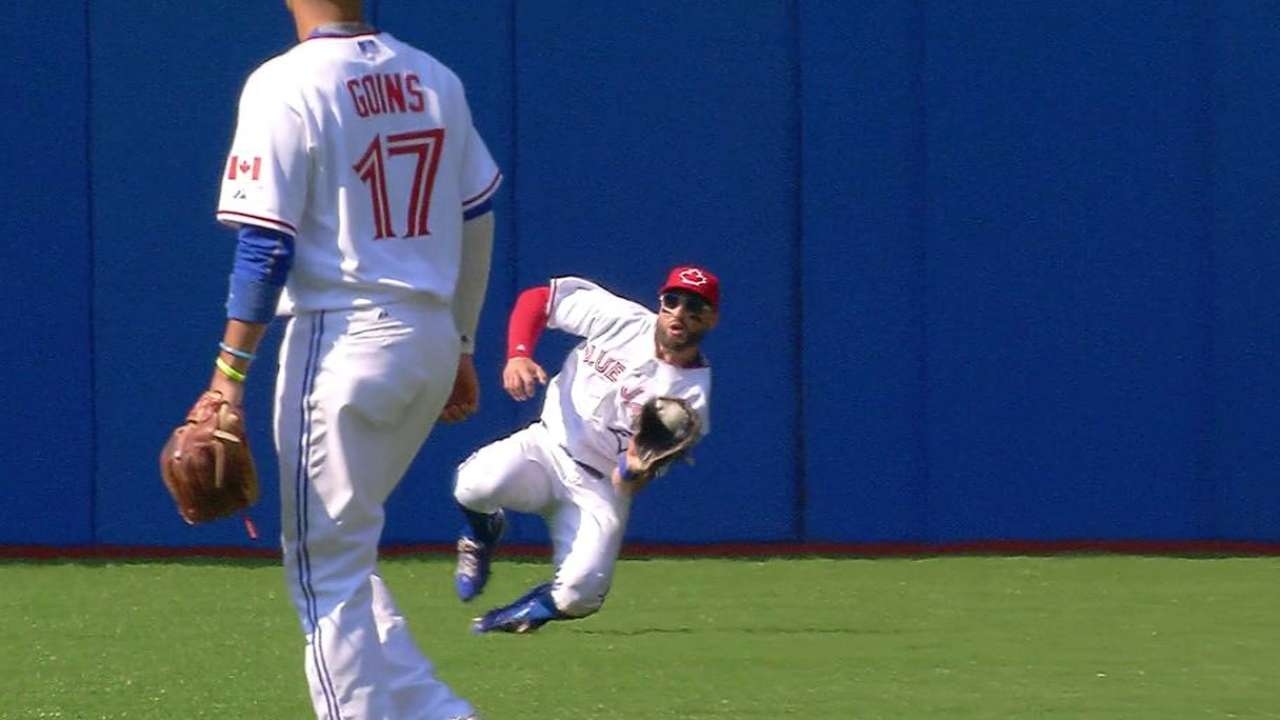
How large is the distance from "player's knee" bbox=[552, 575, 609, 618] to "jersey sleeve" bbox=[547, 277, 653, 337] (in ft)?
3.55

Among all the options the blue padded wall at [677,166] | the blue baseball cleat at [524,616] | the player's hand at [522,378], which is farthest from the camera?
the blue padded wall at [677,166]

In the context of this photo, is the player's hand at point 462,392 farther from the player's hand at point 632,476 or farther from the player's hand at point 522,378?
the player's hand at point 632,476

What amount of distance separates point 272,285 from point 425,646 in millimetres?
3502

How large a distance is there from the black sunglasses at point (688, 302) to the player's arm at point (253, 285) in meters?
3.86

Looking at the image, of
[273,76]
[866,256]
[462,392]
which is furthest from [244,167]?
[866,256]

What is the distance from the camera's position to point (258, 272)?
4.76m

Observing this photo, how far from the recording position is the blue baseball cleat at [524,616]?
8.27 metres

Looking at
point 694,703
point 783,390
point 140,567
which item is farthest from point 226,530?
point 694,703

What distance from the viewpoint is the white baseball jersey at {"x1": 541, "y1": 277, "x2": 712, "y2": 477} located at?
861 cm

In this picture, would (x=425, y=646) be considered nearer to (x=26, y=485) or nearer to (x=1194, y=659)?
(x=1194, y=659)

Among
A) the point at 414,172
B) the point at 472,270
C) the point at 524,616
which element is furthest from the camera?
the point at 524,616

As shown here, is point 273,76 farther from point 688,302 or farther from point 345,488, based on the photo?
point 688,302

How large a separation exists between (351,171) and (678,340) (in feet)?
12.5

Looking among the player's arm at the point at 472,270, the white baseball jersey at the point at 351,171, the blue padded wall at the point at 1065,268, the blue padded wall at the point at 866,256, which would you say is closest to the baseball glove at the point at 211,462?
the white baseball jersey at the point at 351,171
